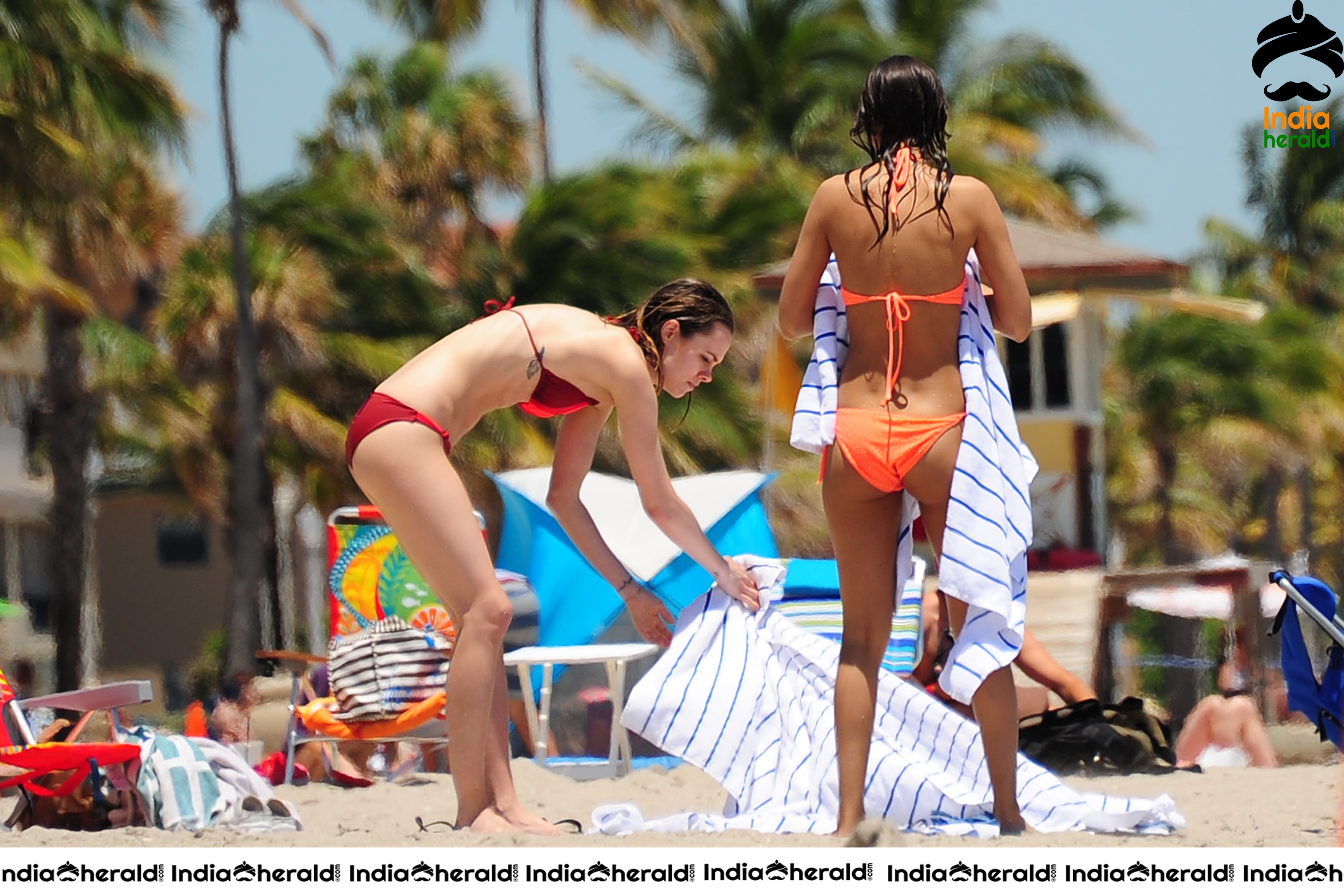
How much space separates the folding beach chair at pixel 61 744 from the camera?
429 centimetres

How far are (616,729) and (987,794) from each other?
Answer: 2633mm

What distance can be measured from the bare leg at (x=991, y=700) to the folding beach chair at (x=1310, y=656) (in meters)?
0.80

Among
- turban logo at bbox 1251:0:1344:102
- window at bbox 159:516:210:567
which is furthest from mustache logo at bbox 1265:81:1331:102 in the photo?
window at bbox 159:516:210:567

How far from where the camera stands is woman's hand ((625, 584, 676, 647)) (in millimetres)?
3898

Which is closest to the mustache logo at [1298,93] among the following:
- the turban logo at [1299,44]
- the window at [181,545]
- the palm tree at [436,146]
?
the turban logo at [1299,44]

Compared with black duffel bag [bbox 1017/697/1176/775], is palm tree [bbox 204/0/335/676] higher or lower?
higher

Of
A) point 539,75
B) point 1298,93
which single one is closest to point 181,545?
point 539,75

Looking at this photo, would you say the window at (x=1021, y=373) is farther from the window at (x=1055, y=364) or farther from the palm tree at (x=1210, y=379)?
the palm tree at (x=1210, y=379)

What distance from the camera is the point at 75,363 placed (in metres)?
17.8

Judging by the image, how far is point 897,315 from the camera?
11.7 ft

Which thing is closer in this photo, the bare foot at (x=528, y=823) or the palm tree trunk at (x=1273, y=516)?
the bare foot at (x=528, y=823)

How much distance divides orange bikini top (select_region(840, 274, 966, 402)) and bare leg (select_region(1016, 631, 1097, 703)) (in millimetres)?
3183

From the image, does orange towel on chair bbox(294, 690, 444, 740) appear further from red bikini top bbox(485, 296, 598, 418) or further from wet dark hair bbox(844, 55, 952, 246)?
wet dark hair bbox(844, 55, 952, 246)
